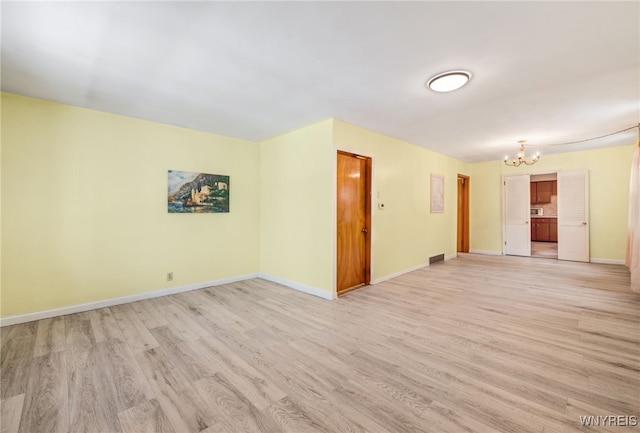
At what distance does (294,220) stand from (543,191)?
10566mm

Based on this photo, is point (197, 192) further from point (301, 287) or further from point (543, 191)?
point (543, 191)

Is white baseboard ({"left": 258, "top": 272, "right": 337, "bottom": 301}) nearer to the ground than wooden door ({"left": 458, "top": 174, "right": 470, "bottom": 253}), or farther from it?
nearer to the ground

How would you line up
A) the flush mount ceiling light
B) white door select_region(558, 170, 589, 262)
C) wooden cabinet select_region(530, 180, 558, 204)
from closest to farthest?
the flush mount ceiling light
white door select_region(558, 170, 589, 262)
wooden cabinet select_region(530, 180, 558, 204)

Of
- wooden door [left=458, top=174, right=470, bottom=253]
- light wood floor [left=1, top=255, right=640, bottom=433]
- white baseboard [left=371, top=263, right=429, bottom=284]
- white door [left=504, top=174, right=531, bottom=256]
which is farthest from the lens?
wooden door [left=458, top=174, right=470, bottom=253]

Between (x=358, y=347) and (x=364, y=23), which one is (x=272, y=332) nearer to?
(x=358, y=347)

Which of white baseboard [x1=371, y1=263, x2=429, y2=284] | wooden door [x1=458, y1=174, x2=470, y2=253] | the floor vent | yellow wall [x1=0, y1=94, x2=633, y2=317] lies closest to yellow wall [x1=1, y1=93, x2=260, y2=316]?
yellow wall [x1=0, y1=94, x2=633, y2=317]

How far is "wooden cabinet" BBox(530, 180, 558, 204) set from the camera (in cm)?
967

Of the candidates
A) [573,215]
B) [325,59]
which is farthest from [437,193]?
[325,59]

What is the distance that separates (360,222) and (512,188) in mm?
5551

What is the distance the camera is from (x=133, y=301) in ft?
12.3

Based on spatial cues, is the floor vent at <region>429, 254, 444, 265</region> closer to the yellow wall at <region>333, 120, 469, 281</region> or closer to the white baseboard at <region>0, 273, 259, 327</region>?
the yellow wall at <region>333, 120, 469, 281</region>

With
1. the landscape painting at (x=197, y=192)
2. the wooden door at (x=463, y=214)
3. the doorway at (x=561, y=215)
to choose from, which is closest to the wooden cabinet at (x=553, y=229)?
the doorway at (x=561, y=215)

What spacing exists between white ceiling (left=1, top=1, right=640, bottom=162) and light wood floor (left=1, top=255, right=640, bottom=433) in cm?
267

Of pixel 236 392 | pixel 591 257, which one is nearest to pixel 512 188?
pixel 591 257
